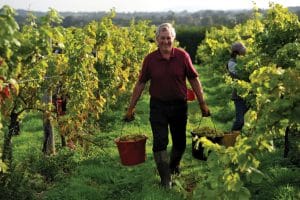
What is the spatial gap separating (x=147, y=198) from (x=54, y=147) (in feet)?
8.36

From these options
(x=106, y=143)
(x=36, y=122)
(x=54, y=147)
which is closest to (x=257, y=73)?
(x=54, y=147)

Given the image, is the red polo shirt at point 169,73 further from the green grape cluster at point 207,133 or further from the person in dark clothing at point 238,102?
the person in dark clothing at point 238,102

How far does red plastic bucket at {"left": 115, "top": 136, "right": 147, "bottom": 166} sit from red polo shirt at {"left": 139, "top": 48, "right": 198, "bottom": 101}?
84 cm

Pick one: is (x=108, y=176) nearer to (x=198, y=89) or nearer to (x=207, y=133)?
(x=207, y=133)

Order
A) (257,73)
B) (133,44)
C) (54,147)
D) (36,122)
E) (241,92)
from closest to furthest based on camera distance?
(257,73) → (241,92) → (54,147) → (36,122) → (133,44)

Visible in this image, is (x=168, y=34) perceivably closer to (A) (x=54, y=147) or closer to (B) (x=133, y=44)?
(A) (x=54, y=147)

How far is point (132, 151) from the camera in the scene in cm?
668

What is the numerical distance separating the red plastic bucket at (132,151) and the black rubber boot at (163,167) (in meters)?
0.61

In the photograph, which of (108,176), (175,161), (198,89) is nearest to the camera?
(198,89)

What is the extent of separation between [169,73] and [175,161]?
1288mm

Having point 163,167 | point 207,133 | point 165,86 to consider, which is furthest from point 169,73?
point 207,133

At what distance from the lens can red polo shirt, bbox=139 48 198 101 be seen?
601 centimetres

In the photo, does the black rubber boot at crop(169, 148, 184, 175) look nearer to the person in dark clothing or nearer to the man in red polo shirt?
the man in red polo shirt

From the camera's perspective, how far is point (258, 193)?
19.4ft
